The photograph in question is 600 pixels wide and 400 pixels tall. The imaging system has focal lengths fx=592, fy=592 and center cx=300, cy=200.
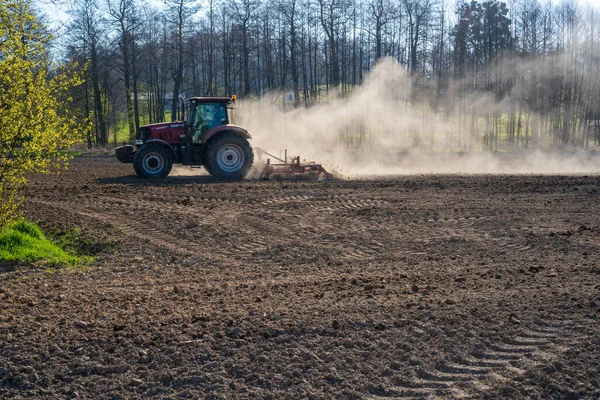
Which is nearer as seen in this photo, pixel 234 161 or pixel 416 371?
pixel 416 371

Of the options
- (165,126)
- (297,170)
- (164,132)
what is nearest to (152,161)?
(164,132)

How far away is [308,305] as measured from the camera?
6582 millimetres

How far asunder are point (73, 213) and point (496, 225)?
842cm

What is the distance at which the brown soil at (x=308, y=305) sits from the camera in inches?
191

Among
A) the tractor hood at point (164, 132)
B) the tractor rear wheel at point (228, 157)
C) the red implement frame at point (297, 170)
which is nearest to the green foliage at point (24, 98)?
the tractor rear wheel at point (228, 157)

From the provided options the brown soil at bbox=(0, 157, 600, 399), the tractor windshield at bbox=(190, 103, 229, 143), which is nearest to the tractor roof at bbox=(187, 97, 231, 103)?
the tractor windshield at bbox=(190, 103, 229, 143)

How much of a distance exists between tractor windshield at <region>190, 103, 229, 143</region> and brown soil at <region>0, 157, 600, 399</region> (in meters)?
5.67

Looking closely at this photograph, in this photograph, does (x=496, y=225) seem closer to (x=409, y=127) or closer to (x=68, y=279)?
(x=68, y=279)

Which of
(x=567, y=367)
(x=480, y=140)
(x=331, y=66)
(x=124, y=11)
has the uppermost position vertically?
(x=124, y=11)

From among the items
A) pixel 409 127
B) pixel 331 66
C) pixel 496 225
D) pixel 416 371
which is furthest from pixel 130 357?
pixel 331 66

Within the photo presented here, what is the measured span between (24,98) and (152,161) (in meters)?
9.74

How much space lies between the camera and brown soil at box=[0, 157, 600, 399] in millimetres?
4855

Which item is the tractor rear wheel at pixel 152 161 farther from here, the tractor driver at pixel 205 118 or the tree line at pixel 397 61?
the tree line at pixel 397 61

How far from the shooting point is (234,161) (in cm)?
1864
